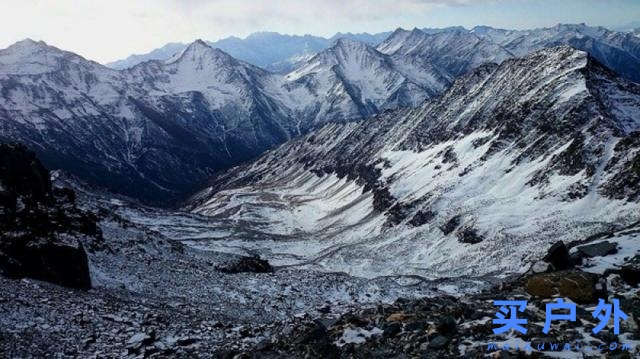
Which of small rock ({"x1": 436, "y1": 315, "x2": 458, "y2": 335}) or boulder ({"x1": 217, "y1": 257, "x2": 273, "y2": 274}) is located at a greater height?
small rock ({"x1": 436, "y1": 315, "x2": 458, "y2": 335})

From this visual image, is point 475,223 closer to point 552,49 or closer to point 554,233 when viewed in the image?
point 554,233

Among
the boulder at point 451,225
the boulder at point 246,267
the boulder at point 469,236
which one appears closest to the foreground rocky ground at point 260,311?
the boulder at point 246,267

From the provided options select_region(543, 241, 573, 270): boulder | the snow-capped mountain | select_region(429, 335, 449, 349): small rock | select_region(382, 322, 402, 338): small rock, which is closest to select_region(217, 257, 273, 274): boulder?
the snow-capped mountain

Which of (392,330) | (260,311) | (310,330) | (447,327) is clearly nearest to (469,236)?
(260,311)

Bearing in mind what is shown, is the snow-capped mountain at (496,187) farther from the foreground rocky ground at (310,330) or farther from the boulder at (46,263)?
the boulder at (46,263)

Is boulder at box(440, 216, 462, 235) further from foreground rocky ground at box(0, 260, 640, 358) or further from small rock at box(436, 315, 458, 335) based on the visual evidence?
small rock at box(436, 315, 458, 335)

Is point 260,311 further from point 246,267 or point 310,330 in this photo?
point 246,267
